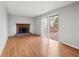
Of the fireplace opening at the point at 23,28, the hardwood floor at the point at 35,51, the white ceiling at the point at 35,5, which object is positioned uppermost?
the white ceiling at the point at 35,5

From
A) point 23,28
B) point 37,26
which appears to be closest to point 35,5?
point 37,26

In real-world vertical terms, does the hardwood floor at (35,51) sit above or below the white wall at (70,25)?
below

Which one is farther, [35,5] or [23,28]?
[23,28]

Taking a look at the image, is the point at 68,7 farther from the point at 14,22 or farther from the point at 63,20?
the point at 14,22

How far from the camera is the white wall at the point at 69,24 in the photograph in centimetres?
419

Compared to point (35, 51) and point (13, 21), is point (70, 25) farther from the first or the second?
point (13, 21)

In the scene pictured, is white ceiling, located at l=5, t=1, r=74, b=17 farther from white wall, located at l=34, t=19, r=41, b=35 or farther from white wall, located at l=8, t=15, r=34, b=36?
white wall, located at l=34, t=19, r=41, b=35

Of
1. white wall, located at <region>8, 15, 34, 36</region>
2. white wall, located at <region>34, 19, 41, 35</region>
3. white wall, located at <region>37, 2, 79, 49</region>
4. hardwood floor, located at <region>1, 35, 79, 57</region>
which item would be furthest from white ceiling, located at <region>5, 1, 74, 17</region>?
white wall, located at <region>34, 19, 41, 35</region>

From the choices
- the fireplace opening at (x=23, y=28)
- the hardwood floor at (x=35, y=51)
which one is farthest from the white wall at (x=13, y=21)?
the hardwood floor at (x=35, y=51)

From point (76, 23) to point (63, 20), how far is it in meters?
1.02

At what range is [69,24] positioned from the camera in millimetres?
4637

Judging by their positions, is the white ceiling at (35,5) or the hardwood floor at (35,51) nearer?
the hardwood floor at (35,51)

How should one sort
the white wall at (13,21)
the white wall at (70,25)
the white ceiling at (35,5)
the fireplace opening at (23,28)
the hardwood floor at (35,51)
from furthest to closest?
the fireplace opening at (23,28) < the white wall at (13,21) < the white wall at (70,25) < the white ceiling at (35,5) < the hardwood floor at (35,51)

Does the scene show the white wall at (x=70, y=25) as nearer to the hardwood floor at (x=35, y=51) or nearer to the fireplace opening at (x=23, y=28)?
the hardwood floor at (x=35, y=51)
